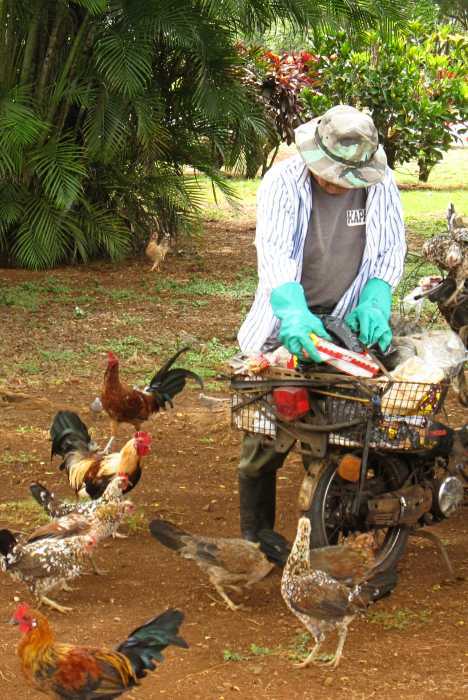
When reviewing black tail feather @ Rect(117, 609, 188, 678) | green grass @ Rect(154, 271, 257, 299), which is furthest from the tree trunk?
black tail feather @ Rect(117, 609, 188, 678)

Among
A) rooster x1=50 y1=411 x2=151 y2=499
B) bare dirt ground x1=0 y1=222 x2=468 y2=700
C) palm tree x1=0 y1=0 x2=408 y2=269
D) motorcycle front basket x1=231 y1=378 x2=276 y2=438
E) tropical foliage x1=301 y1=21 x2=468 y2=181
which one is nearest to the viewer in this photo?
bare dirt ground x1=0 y1=222 x2=468 y2=700

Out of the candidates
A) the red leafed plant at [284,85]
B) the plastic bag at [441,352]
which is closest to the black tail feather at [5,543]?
the plastic bag at [441,352]

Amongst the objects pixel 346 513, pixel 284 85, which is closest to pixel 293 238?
pixel 346 513

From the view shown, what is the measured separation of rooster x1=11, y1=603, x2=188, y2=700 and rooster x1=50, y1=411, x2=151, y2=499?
201 centimetres

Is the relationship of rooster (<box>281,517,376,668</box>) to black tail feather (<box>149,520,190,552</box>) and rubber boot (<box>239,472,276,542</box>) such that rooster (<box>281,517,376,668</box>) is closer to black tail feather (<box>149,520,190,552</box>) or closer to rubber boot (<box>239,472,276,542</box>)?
black tail feather (<box>149,520,190,552</box>)

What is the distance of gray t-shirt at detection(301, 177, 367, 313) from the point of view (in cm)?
549

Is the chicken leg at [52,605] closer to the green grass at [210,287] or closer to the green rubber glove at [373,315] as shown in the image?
the green rubber glove at [373,315]

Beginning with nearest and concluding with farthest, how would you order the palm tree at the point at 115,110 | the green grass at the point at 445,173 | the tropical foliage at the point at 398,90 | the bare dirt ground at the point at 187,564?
the bare dirt ground at the point at 187,564 → the palm tree at the point at 115,110 → the tropical foliage at the point at 398,90 → the green grass at the point at 445,173

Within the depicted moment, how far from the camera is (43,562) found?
5.43 meters

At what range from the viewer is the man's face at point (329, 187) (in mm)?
5347

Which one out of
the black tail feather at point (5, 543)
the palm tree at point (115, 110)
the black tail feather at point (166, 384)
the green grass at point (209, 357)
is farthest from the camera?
the palm tree at point (115, 110)

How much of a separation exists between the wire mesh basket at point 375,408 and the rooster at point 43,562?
1.28 m

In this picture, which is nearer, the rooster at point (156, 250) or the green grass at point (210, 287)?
the green grass at point (210, 287)

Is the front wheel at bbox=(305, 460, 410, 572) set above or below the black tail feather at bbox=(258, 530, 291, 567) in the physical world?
above
